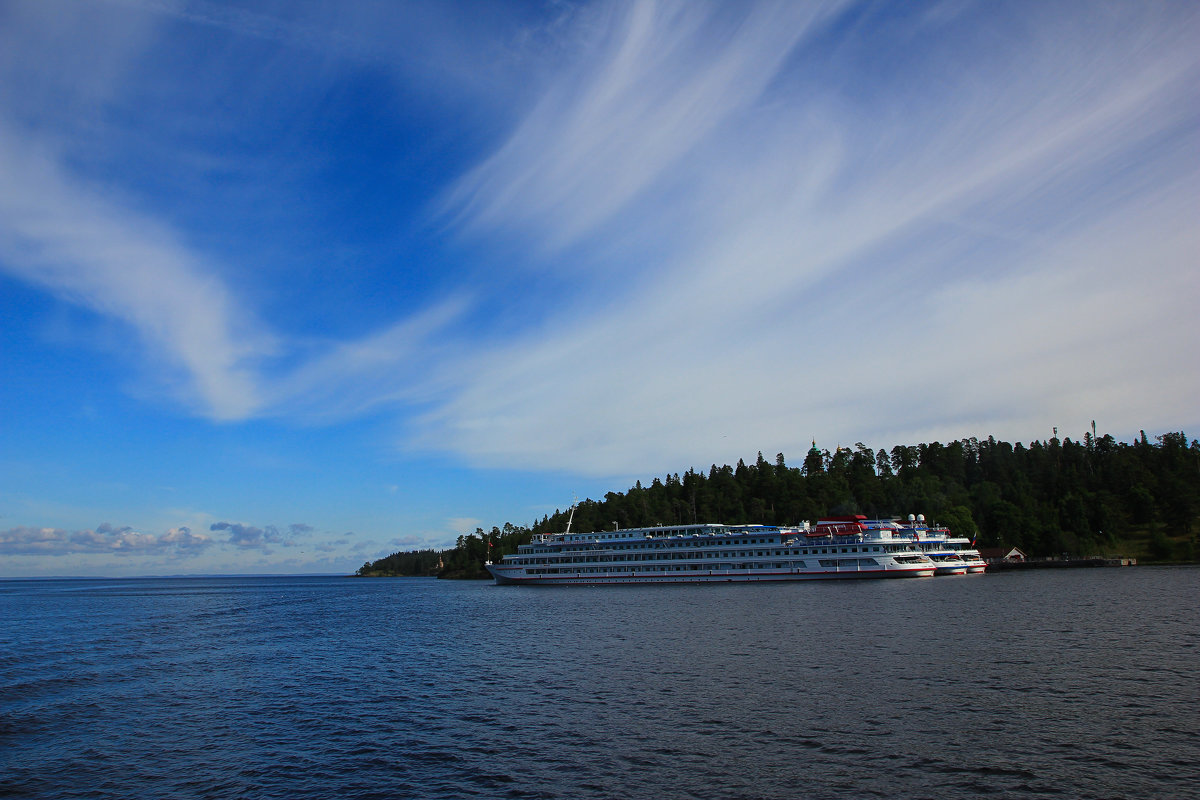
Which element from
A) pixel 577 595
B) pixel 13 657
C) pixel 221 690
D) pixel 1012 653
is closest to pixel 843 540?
pixel 577 595

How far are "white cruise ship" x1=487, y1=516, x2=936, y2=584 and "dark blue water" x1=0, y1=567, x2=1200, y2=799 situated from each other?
2485 inches

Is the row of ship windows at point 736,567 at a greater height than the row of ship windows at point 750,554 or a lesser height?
lesser

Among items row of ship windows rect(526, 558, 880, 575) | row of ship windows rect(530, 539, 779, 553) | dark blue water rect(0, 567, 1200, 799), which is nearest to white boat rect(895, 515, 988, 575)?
row of ship windows rect(526, 558, 880, 575)

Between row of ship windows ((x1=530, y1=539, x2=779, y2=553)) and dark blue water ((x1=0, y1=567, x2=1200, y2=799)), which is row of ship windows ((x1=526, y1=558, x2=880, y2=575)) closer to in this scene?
row of ship windows ((x1=530, y1=539, x2=779, y2=553))

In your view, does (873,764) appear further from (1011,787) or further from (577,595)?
(577,595)

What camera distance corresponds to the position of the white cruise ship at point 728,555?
458 ft

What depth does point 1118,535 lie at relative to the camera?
194m

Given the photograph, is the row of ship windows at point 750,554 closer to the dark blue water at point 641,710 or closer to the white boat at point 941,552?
the white boat at point 941,552

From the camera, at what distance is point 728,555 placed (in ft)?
501

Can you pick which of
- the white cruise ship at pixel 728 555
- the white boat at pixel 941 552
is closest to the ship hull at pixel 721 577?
the white cruise ship at pixel 728 555

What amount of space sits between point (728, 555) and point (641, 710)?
11933cm

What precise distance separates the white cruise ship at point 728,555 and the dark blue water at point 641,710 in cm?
6311

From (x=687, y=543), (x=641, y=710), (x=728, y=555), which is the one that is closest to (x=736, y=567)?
(x=728, y=555)

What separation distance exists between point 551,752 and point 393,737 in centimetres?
930
